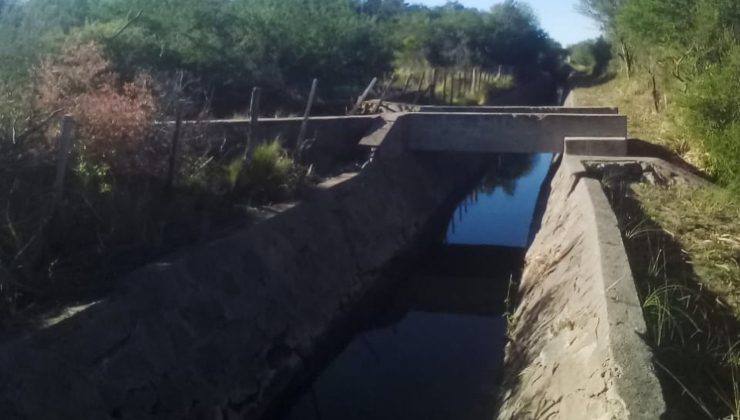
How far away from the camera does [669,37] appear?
20766 millimetres

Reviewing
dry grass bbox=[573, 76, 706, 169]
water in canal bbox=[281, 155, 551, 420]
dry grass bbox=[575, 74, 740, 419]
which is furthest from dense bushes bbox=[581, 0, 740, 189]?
water in canal bbox=[281, 155, 551, 420]

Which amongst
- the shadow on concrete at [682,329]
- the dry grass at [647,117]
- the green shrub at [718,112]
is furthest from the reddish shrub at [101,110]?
the dry grass at [647,117]

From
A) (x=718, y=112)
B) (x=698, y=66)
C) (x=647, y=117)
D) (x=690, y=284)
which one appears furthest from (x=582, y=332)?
(x=647, y=117)

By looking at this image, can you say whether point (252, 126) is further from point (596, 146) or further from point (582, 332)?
point (582, 332)

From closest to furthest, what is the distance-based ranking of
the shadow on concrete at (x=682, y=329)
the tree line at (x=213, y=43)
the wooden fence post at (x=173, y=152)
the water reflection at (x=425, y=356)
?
the shadow on concrete at (x=682, y=329) → the water reflection at (x=425, y=356) → the wooden fence post at (x=173, y=152) → the tree line at (x=213, y=43)

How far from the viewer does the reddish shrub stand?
1237 cm

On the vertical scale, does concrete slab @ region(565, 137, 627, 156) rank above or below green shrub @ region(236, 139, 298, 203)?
below

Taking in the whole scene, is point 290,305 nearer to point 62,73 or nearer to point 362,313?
point 362,313

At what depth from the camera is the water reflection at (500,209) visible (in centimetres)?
2203

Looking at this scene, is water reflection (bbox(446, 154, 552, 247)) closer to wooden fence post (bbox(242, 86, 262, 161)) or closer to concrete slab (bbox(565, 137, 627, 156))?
concrete slab (bbox(565, 137, 627, 156))

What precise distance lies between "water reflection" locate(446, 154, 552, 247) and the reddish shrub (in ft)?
32.9

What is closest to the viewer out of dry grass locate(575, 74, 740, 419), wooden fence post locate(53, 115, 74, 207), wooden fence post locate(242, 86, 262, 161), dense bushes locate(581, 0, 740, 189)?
dry grass locate(575, 74, 740, 419)

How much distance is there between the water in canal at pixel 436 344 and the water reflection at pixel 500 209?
0.22ft

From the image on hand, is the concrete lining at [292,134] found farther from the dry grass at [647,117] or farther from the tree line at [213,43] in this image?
the dry grass at [647,117]
